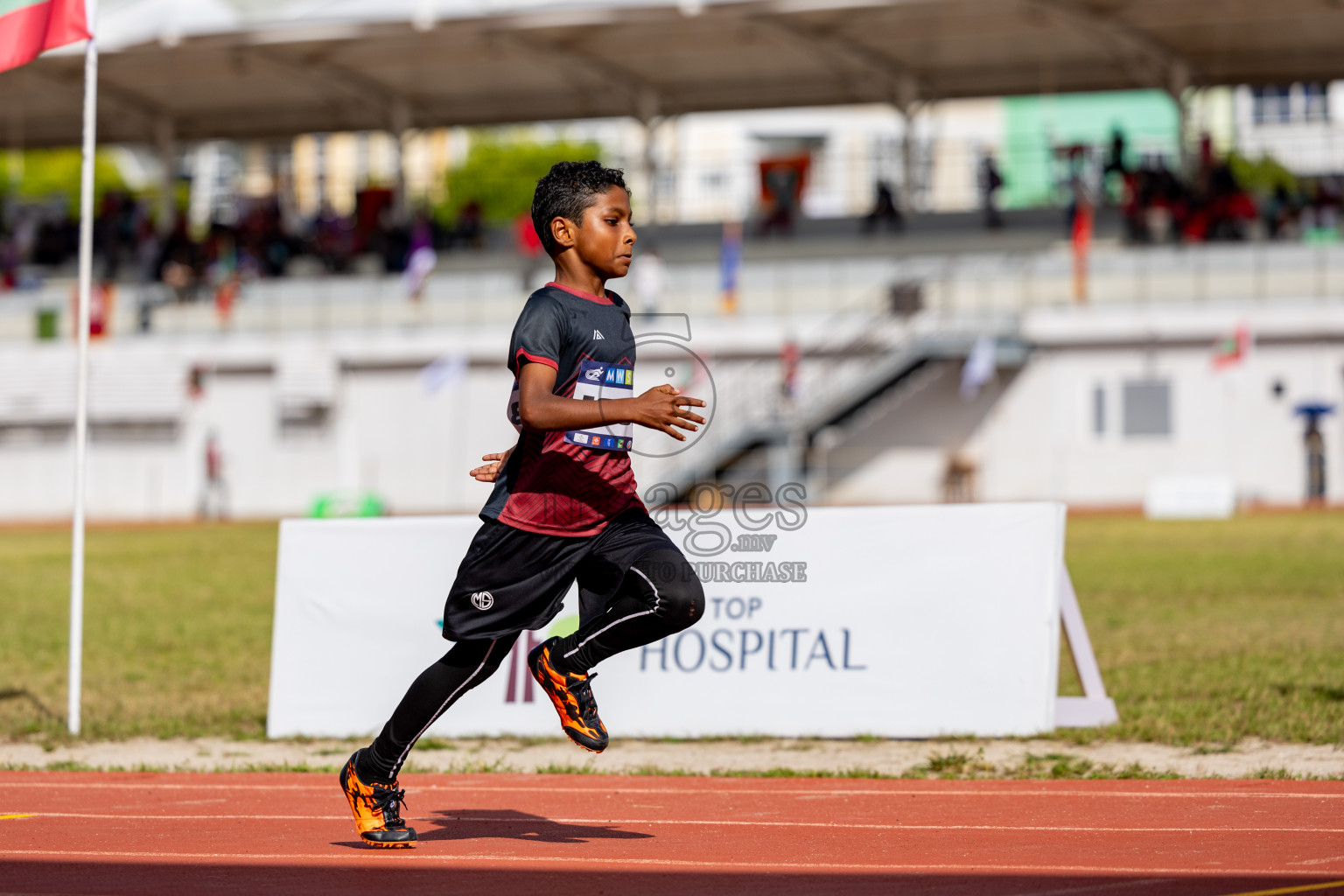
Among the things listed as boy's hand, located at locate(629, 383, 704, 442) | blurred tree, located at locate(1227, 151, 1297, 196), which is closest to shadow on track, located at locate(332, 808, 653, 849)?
boy's hand, located at locate(629, 383, 704, 442)

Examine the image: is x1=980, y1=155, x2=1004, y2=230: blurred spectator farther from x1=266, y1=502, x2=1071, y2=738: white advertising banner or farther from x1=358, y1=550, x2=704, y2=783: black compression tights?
x1=358, y1=550, x2=704, y2=783: black compression tights

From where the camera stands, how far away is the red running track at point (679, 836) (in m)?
5.67

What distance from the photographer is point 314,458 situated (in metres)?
37.4

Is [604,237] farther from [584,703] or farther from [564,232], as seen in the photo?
[584,703]

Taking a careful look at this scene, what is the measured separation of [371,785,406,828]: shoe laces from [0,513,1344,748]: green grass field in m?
4.26

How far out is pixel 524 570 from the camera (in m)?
5.77

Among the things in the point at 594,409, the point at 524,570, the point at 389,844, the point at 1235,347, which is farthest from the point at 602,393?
the point at 1235,347

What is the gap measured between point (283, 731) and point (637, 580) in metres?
4.82

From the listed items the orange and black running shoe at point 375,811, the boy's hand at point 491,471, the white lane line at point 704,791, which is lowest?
the white lane line at point 704,791

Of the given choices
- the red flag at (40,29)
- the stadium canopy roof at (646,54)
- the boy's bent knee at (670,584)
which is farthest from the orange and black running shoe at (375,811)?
the stadium canopy roof at (646,54)

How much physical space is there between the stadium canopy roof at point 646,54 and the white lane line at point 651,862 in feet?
99.4

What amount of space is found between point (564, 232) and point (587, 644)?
4.63 feet

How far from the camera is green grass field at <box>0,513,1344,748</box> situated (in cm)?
1033

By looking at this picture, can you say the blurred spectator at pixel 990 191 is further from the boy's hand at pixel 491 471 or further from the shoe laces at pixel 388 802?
the shoe laces at pixel 388 802
